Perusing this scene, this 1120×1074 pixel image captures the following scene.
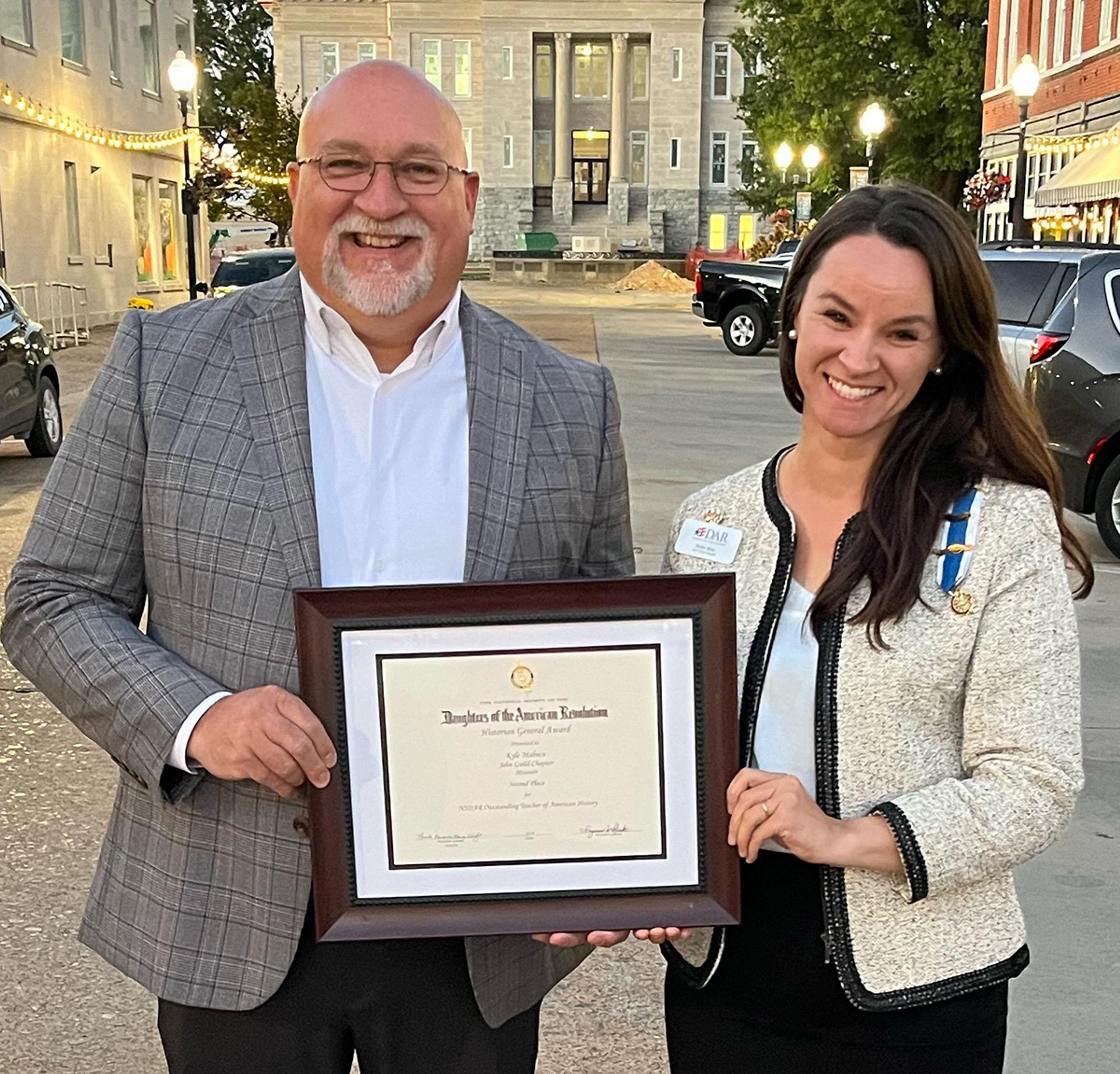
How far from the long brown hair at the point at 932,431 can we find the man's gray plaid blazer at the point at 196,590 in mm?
513

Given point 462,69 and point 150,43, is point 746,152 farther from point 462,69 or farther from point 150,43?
point 150,43

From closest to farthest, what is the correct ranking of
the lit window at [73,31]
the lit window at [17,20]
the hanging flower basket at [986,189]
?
the lit window at [17,20], the lit window at [73,31], the hanging flower basket at [986,189]

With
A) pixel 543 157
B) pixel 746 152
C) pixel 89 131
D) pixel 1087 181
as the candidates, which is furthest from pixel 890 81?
pixel 543 157

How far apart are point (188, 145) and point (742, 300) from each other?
12823 millimetres

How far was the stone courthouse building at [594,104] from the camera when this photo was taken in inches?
2987

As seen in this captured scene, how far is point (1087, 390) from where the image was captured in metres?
8.97

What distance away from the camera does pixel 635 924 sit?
201cm

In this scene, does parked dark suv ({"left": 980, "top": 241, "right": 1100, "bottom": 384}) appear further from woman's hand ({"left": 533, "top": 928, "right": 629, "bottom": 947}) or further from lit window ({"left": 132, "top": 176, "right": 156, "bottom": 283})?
lit window ({"left": 132, "top": 176, "right": 156, "bottom": 283})

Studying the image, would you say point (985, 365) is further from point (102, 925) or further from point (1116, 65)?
point (1116, 65)

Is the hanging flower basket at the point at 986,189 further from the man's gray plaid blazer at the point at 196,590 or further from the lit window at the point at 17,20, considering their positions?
the man's gray plaid blazer at the point at 196,590

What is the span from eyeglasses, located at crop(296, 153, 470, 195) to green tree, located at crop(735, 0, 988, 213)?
4046 centimetres

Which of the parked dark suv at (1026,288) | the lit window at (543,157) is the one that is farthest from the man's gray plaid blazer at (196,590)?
the lit window at (543,157)

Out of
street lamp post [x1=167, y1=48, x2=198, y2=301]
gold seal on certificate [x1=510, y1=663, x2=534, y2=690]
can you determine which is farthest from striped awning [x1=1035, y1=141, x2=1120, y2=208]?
gold seal on certificate [x1=510, y1=663, x2=534, y2=690]

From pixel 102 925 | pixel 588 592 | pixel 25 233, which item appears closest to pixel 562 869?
pixel 588 592
